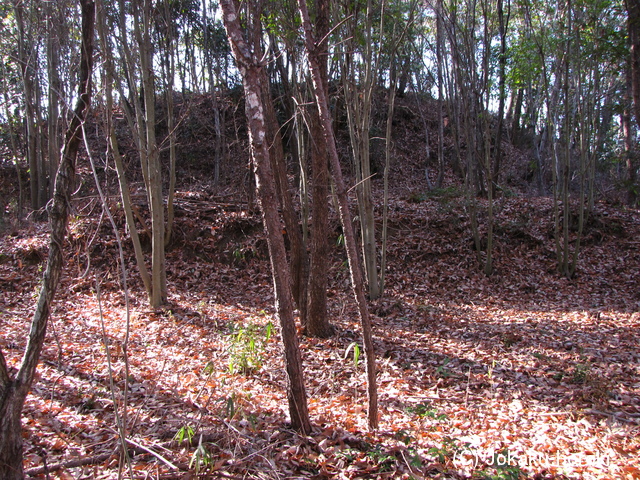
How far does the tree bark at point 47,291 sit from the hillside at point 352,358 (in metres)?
0.17

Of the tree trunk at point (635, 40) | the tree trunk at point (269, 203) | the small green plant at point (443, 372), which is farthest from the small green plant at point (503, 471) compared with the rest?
the tree trunk at point (635, 40)

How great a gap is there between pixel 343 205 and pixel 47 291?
2.40 metres

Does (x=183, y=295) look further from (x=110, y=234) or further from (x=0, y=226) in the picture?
(x=0, y=226)

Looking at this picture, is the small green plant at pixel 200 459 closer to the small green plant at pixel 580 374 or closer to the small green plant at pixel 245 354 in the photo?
the small green plant at pixel 245 354

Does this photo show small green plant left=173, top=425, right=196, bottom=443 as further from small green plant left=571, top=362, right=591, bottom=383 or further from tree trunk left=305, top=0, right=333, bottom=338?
small green plant left=571, top=362, right=591, bottom=383

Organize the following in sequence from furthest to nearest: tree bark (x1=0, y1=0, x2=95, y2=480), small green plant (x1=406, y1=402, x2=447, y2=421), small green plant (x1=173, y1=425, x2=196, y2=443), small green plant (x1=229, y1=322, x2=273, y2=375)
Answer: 1. small green plant (x1=229, y1=322, x2=273, y2=375)
2. small green plant (x1=406, y1=402, x2=447, y2=421)
3. small green plant (x1=173, y1=425, x2=196, y2=443)
4. tree bark (x1=0, y1=0, x2=95, y2=480)

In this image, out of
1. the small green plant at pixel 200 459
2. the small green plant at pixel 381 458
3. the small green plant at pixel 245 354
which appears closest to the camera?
the small green plant at pixel 200 459

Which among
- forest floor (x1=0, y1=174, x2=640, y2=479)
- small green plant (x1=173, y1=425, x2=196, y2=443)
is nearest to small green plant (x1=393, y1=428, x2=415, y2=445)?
forest floor (x1=0, y1=174, x2=640, y2=479)

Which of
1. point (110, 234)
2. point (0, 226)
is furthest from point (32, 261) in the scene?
point (0, 226)

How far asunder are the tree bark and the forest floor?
196 mm

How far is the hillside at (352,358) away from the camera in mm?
3639

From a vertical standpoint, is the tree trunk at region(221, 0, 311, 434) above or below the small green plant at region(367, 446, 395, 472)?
above

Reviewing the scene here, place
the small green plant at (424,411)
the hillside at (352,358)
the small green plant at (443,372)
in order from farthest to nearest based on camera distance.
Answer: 1. the small green plant at (443,372)
2. the small green plant at (424,411)
3. the hillside at (352,358)

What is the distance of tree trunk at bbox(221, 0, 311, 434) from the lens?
347 cm
